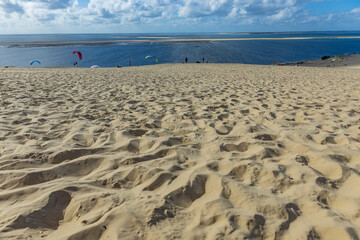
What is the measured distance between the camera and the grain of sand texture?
1718 mm

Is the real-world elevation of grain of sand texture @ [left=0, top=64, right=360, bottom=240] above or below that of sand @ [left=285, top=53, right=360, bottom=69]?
above

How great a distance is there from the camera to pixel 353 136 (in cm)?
336

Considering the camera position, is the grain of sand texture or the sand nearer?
the grain of sand texture

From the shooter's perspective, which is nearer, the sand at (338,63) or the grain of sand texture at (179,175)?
the grain of sand texture at (179,175)

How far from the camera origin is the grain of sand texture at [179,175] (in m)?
1.72

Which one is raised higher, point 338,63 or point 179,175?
point 179,175

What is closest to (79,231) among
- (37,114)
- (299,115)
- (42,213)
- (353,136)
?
(42,213)

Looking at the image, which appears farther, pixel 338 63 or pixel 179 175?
pixel 338 63

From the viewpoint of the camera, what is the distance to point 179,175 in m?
2.40

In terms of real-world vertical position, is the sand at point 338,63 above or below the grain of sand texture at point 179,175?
Answer: below

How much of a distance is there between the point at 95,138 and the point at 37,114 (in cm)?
203

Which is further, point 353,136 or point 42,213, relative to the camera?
point 353,136

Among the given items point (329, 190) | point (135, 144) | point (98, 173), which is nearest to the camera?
point (329, 190)

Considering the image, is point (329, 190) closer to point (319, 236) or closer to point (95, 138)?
point (319, 236)
